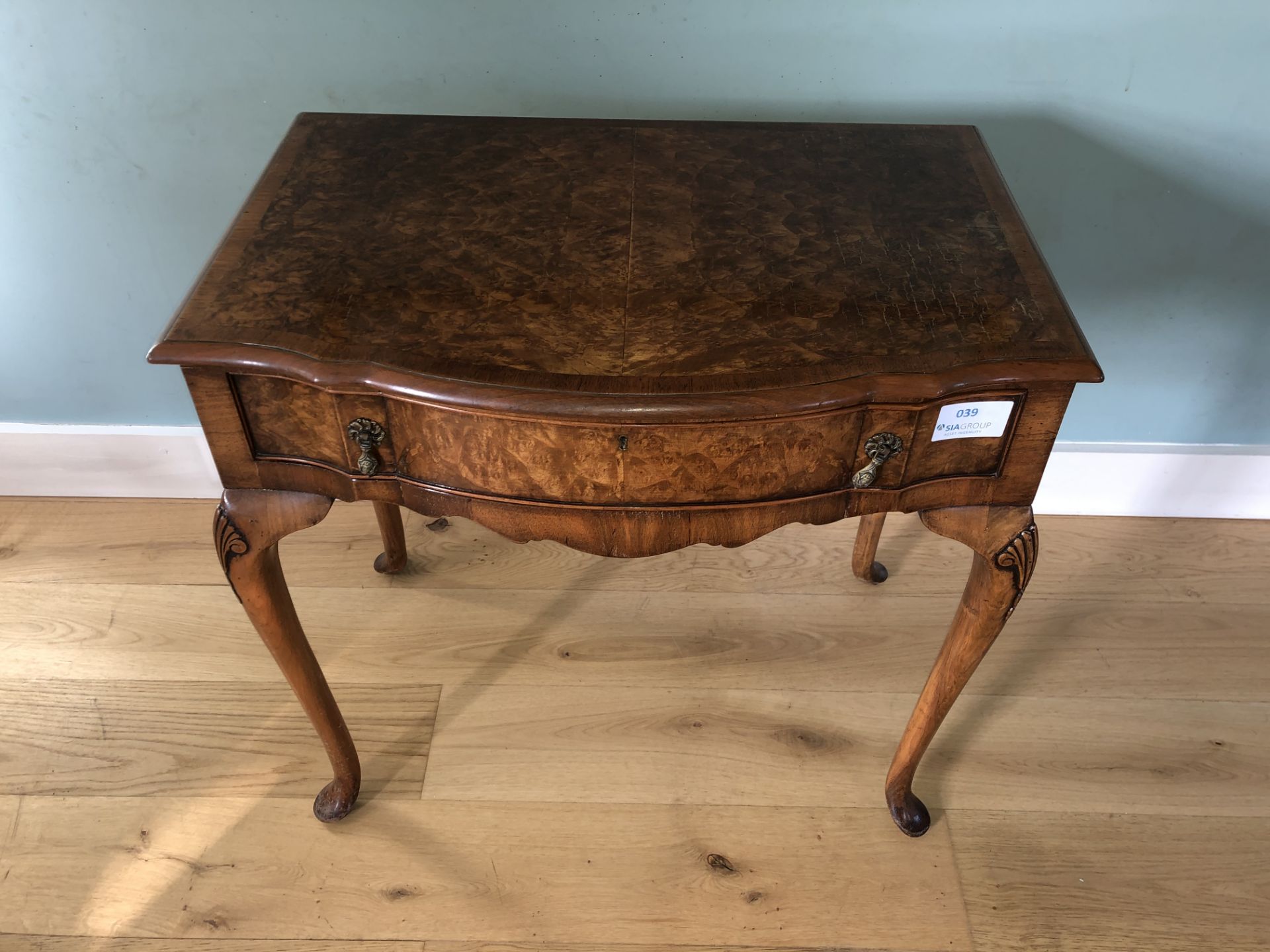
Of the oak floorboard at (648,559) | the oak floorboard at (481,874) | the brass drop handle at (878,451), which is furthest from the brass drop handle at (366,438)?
the oak floorboard at (648,559)

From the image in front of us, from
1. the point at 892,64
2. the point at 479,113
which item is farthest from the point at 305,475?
the point at 892,64

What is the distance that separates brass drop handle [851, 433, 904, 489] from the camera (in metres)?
0.89

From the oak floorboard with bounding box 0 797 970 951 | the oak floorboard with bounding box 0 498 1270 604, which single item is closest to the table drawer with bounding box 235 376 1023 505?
the oak floorboard with bounding box 0 797 970 951

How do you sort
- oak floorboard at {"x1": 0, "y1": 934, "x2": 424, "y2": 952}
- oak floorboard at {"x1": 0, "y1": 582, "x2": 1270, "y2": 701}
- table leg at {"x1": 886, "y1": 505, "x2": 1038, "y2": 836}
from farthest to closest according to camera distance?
1. oak floorboard at {"x1": 0, "y1": 582, "x2": 1270, "y2": 701}
2. oak floorboard at {"x1": 0, "y1": 934, "x2": 424, "y2": 952}
3. table leg at {"x1": 886, "y1": 505, "x2": 1038, "y2": 836}

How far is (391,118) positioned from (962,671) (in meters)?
0.95

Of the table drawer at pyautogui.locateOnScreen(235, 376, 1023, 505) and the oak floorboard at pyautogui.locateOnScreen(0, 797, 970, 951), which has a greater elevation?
the table drawer at pyautogui.locateOnScreen(235, 376, 1023, 505)

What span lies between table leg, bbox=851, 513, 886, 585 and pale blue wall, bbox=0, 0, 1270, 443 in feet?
1.50

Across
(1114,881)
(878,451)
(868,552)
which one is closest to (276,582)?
(878,451)

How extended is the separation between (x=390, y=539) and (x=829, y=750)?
2.49 feet

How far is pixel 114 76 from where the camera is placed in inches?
52.3

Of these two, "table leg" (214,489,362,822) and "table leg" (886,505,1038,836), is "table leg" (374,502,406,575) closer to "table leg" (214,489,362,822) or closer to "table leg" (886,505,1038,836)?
"table leg" (214,489,362,822)

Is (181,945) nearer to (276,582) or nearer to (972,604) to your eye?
(276,582)

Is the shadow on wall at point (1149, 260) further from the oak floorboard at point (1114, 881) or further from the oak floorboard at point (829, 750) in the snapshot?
the oak floorboard at point (1114, 881)

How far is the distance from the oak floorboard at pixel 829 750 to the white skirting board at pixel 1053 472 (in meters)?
0.42
